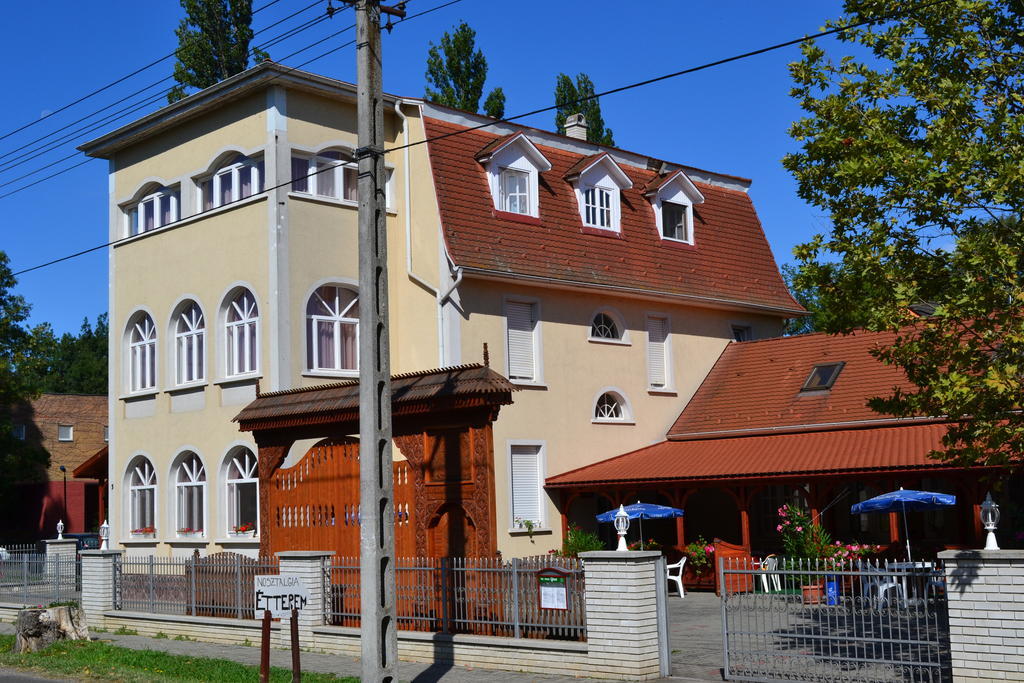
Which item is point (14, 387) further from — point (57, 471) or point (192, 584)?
point (192, 584)

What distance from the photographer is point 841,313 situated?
534 inches

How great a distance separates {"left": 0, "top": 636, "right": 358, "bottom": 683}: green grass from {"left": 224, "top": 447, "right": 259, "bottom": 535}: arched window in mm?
6152

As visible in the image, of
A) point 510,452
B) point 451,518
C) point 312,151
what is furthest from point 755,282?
point 451,518

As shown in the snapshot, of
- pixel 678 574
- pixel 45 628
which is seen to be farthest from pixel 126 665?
Answer: pixel 678 574

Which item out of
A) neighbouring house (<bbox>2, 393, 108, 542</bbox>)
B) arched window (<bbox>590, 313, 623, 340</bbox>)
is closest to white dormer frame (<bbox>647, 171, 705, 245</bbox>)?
arched window (<bbox>590, 313, 623, 340</bbox>)

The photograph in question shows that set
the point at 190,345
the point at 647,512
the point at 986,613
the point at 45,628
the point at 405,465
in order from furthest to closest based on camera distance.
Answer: the point at 190,345, the point at 647,512, the point at 45,628, the point at 405,465, the point at 986,613

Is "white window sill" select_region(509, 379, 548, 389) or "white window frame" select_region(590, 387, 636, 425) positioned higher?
"white window sill" select_region(509, 379, 548, 389)

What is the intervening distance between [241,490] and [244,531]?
3.03 ft

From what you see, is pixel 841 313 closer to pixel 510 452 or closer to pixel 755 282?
pixel 510 452

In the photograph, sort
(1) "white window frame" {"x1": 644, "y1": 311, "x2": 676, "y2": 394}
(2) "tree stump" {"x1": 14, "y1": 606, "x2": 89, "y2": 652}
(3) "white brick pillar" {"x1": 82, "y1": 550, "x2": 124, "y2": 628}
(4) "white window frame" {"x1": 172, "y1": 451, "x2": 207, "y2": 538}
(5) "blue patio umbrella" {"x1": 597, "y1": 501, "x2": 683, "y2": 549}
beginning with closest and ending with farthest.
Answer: (2) "tree stump" {"x1": 14, "y1": 606, "x2": 89, "y2": 652} → (3) "white brick pillar" {"x1": 82, "y1": 550, "x2": 124, "y2": 628} → (5) "blue patio umbrella" {"x1": 597, "y1": 501, "x2": 683, "y2": 549} → (4) "white window frame" {"x1": 172, "y1": 451, "x2": 207, "y2": 538} → (1) "white window frame" {"x1": 644, "y1": 311, "x2": 676, "y2": 394}

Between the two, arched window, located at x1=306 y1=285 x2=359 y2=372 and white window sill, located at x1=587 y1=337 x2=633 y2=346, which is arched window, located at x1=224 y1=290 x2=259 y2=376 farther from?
white window sill, located at x1=587 y1=337 x2=633 y2=346

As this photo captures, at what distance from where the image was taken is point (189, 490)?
25.5 meters

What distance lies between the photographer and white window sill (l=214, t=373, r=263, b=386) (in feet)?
76.7

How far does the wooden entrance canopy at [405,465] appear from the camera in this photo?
1485 centimetres
